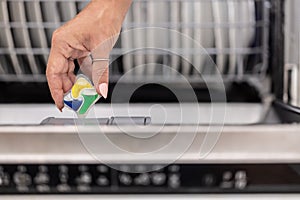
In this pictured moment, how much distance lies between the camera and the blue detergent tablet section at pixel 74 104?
635 mm

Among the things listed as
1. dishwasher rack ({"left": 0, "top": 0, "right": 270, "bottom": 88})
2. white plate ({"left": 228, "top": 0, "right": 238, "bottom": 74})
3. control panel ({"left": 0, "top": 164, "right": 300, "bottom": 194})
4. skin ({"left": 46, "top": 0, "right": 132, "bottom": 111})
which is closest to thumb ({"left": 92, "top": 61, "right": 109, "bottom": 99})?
skin ({"left": 46, "top": 0, "right": 132, "bottom": 111})

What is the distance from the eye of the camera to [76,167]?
0.67 m

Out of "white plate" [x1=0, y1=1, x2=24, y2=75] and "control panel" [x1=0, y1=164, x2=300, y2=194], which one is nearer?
"control panel" [x1=0, y1=164, x2=300, y2=194]

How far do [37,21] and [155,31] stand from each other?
257mm

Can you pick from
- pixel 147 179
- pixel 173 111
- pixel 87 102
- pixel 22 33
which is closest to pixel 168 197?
pixel 147 179

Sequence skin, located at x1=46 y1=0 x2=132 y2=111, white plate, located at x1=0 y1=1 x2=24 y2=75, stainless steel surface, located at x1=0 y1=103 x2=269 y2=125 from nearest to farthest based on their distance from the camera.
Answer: skin, located at x1=46 y1=0 x2=132 y2=111, stainless steel surface, located at x1=0 y1=103 x2=269 y2=125, white plate, located at x1=0 y1=1 x2=24 y2=75

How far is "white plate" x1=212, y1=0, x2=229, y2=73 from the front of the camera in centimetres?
105

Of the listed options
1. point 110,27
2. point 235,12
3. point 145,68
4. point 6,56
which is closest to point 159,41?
point 145,68

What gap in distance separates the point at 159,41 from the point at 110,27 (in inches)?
18.1

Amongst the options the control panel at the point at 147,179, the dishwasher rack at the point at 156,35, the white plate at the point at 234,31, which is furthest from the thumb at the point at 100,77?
the white plate at the point at 234,31

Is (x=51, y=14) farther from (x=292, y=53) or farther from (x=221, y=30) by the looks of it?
(x=292, y=53)

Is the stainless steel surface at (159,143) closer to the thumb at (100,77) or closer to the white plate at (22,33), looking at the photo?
the thumb at (100,77)

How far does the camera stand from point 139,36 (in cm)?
108

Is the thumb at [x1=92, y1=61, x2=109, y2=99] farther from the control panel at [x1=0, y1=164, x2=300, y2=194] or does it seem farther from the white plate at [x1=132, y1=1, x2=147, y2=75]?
the white plate at [x1=132, y1=1, x2=147, y2=75]
